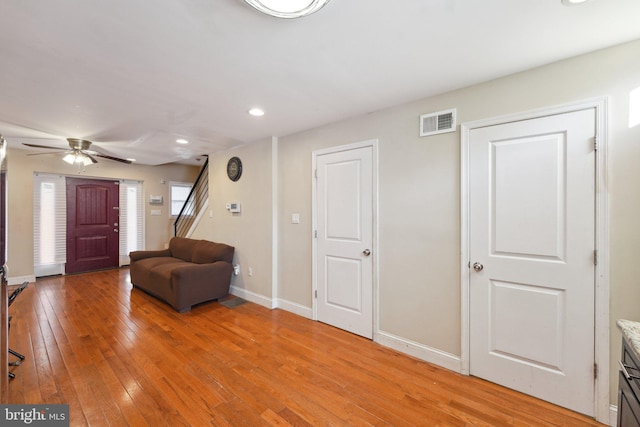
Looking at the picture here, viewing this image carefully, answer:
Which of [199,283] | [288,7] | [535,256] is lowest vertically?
[199,283]

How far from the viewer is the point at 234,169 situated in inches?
170

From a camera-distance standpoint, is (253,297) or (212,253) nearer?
(253,297)

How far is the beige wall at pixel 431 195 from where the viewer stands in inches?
65.6

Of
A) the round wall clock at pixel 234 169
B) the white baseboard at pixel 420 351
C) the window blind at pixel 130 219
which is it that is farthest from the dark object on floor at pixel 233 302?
the window blind at pixel 130 219

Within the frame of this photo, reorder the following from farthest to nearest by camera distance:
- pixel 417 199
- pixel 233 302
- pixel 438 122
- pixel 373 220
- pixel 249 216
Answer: pixel 249 216 → pixel 233 302 → pixel 373 220 → pixel 417 199 → pixel 438 122

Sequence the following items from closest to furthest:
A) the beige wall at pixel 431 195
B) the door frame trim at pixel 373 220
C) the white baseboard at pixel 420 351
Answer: the beige wall at pixel 431 195
the white baseboard at pixel 420 351
the door frame trim at pixel 373 220

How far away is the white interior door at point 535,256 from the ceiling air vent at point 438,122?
22 centimetres

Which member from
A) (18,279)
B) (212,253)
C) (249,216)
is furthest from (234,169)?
(18,279)

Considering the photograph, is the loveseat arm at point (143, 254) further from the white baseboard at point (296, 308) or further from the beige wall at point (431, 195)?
the white baseboard at point (296, 308)

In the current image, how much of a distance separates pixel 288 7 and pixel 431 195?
5.97 ft

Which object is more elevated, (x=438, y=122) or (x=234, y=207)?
(x=438, y=122)

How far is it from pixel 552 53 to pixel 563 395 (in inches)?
91.4

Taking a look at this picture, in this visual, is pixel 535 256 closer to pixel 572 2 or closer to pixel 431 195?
pixel 431 195

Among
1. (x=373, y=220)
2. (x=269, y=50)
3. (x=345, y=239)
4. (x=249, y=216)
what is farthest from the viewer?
(x=249, y=216)
